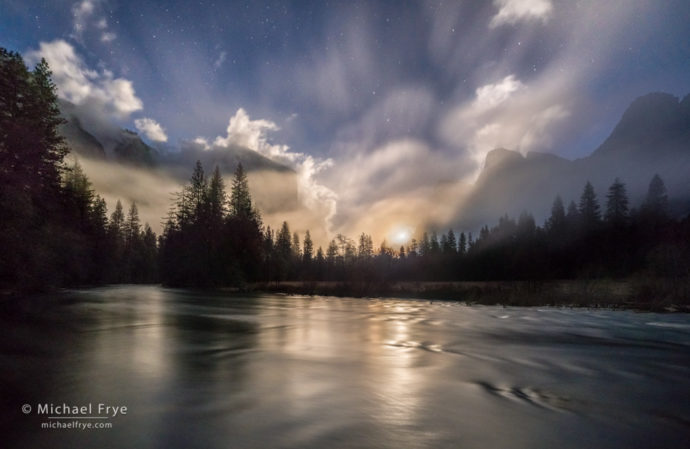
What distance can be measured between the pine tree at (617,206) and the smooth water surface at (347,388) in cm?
8496

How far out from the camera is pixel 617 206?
8462 cm

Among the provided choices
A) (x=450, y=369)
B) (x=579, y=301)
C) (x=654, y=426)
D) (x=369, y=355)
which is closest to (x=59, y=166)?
(x=369, y=355)

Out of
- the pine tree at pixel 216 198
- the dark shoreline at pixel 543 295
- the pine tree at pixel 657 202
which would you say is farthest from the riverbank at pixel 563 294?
the pine tree at pixel 657 202

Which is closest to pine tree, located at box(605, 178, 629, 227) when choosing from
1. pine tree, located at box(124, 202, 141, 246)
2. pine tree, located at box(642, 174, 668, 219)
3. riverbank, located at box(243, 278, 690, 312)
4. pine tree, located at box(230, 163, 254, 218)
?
pine tree, located at box(642, 174, 668, 219)

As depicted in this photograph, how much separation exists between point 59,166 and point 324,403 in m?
45.8

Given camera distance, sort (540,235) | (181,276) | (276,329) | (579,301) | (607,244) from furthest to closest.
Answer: (540,235), (607,244), (181,276), (579,301), (276,329)

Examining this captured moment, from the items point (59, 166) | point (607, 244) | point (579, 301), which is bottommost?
point (579, 301)

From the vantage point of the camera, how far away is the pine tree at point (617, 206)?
8281 cm

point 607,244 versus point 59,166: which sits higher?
point 59,166

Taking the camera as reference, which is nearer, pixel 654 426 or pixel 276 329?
pixel 654 426

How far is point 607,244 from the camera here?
8081cm

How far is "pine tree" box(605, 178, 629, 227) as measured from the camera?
8281 centimetres

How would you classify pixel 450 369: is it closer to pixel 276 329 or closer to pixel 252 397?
pixel 252 397

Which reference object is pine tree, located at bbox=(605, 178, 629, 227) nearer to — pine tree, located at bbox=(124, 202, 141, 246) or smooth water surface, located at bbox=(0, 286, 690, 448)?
smooth water surface, located at bbox=(0, 286, 690, 448)
